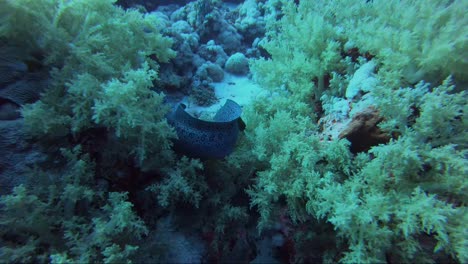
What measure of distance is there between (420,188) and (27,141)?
3386 millimetres

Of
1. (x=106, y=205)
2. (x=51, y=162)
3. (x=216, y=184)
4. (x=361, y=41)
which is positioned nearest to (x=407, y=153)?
(x=361, y=41)

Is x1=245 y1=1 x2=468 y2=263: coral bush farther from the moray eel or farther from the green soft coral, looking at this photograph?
the green soft coral

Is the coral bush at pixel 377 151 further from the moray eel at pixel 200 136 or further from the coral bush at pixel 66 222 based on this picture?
the coral bush at pixel 66 222

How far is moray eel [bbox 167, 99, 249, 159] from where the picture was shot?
2.62 meters

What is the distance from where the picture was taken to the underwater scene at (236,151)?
72.9 inches

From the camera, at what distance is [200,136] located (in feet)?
8.60

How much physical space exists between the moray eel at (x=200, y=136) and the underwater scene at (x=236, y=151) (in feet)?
0.05

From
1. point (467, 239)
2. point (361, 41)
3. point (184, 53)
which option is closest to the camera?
point (467, 239)

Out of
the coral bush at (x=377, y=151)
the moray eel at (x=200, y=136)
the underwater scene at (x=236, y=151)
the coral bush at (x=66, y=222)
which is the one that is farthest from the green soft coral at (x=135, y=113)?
the coral bush at (x=377, y=151)

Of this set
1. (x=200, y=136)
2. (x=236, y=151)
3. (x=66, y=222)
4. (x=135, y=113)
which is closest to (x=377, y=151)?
(x=236, y=151)

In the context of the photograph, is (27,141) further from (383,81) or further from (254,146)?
(383,81)

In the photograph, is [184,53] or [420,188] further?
[184,53]

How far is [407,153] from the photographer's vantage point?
192cm

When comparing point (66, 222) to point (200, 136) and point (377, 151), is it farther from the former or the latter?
point (377, 151)
